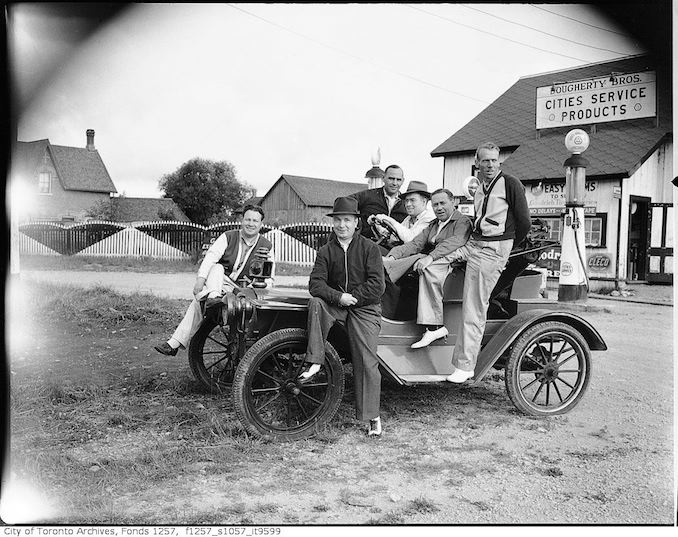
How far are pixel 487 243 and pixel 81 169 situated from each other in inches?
110

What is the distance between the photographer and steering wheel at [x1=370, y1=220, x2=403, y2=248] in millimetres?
4414

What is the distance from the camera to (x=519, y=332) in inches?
154

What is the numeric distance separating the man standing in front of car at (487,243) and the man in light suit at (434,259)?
11cm

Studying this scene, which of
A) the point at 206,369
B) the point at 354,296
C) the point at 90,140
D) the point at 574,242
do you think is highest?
the point at 90,140

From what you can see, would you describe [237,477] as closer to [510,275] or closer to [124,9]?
[510,275]

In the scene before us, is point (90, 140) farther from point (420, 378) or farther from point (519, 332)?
point (519, 332)

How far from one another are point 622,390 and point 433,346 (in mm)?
1631

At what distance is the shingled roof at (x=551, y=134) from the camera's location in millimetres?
4105

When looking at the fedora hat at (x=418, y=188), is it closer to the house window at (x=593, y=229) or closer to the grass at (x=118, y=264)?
the grass at (x=118, y=264)

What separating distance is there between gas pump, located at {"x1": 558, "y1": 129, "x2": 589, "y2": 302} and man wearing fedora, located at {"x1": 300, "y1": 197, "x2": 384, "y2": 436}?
14.5ft

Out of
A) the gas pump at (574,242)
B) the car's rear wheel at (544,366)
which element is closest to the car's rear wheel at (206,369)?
the car's rear wheel at (544,366)

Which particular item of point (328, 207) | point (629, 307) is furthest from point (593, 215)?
point (328, 207)

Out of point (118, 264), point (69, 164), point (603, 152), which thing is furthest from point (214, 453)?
point (603, 152)

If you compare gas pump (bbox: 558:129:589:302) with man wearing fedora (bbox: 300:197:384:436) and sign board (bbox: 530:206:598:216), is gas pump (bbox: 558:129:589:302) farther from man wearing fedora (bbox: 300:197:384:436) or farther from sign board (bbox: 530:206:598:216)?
man wearing fedora (bbox: 300:197:384:436)
